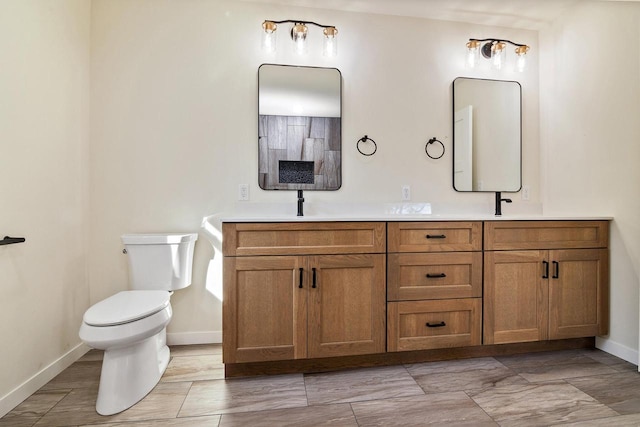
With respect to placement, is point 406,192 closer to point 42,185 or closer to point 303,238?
point 303,238

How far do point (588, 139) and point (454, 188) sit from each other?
904 millimetres

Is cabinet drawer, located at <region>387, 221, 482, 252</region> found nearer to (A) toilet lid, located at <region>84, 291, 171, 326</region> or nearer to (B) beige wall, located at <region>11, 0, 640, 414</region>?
(B) beige wall, located at <region>11, 0, 640, 414</region>

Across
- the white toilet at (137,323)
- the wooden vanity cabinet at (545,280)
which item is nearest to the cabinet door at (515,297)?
the wooden vanity cabinet at (545,280)

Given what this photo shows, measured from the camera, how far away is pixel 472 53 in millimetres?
2518

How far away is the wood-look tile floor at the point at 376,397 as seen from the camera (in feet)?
4.71

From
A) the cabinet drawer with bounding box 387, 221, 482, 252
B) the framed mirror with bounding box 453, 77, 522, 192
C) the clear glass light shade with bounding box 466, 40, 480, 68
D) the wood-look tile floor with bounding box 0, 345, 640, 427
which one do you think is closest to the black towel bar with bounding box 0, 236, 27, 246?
the wood-look tile floor with bounding box 0, 345, 640, 427

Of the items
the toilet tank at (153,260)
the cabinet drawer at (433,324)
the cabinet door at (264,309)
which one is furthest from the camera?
the toilet tank at (153,260)

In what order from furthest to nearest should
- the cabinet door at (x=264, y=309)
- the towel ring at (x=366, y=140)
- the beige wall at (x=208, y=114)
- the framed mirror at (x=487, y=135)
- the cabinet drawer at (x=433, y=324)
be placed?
1. the framed mirror at (x=487, y=135)
2. the towel ring at (x=366, y=140)
3. the beige wall at (x=208, y=114)
4. the cabinet drawer at (x=433, y=324)
5. the cabinet door at (x=264, y=309)

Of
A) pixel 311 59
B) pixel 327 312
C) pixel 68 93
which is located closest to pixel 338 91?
pixel 311 59

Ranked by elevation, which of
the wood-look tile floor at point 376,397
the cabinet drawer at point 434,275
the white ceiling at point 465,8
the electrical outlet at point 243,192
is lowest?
the wood-look tile floor at point 376,397

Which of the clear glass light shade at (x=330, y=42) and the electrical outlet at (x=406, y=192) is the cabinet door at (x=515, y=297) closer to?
the electrical outlet at (x=406, y=192)

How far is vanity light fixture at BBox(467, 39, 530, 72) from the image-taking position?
2.50 m

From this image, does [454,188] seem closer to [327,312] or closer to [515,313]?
[515,313]

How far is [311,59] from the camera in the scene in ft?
7.77
